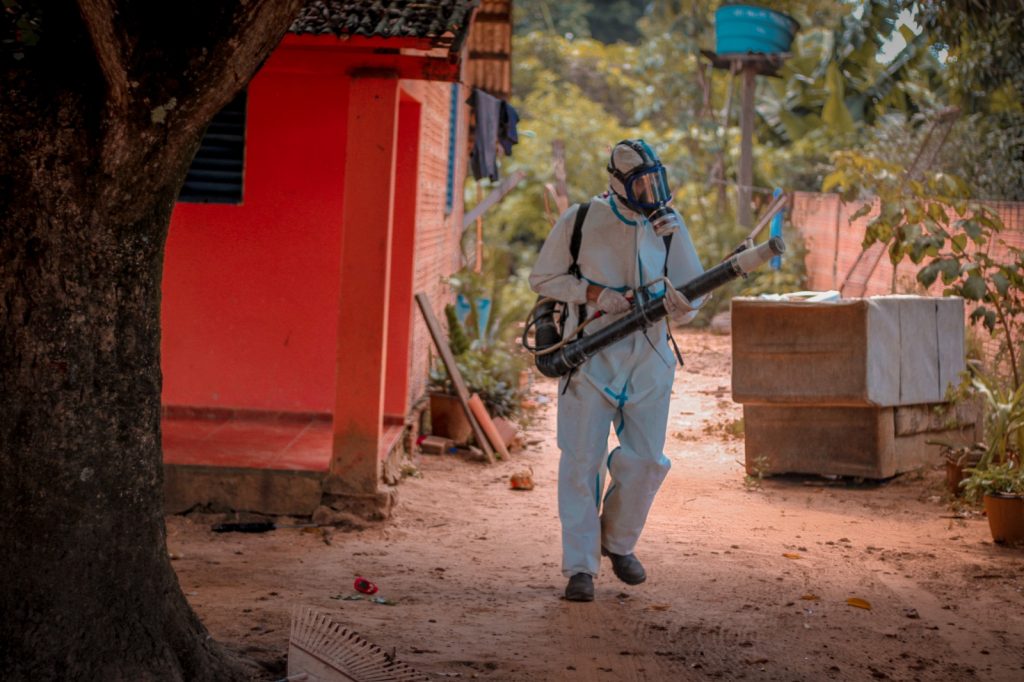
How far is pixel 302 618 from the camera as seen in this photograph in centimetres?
473

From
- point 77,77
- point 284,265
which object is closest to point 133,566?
point 77,77

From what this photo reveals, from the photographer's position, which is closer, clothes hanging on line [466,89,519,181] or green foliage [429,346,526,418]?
green foliage [429,346,526,418]

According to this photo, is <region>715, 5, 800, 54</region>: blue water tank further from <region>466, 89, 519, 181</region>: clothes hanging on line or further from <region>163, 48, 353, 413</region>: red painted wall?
<region>163, 48, 353, 413</region>: red painted wall

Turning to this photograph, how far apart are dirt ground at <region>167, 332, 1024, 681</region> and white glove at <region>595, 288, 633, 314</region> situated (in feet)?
4.59

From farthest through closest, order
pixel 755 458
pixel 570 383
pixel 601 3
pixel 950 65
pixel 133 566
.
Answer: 1. pixel 601 3
2. pixel 950 65
3. pixel 755 458
4. pixel 570 383
5. pixel 133 566

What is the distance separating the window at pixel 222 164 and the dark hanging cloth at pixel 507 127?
12.6 feet

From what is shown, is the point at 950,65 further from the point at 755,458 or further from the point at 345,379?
the point at 345,379

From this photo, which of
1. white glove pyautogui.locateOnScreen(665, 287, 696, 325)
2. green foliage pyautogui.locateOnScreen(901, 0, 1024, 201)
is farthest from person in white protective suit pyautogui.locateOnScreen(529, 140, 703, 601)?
green foliage pyautogui.locateOnScreen(901, 0, 1024, 201)

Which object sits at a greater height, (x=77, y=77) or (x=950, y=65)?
(x=950, y=65)

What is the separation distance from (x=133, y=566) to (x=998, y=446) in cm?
572

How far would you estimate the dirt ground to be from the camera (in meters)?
5.04

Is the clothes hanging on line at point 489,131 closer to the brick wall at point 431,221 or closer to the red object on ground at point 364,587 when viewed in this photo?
the brick wall at point 431,221

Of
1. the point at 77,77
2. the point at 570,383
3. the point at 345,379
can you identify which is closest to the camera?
the point at 77,77

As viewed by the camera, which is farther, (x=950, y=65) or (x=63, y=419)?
(x=950, y=65)
